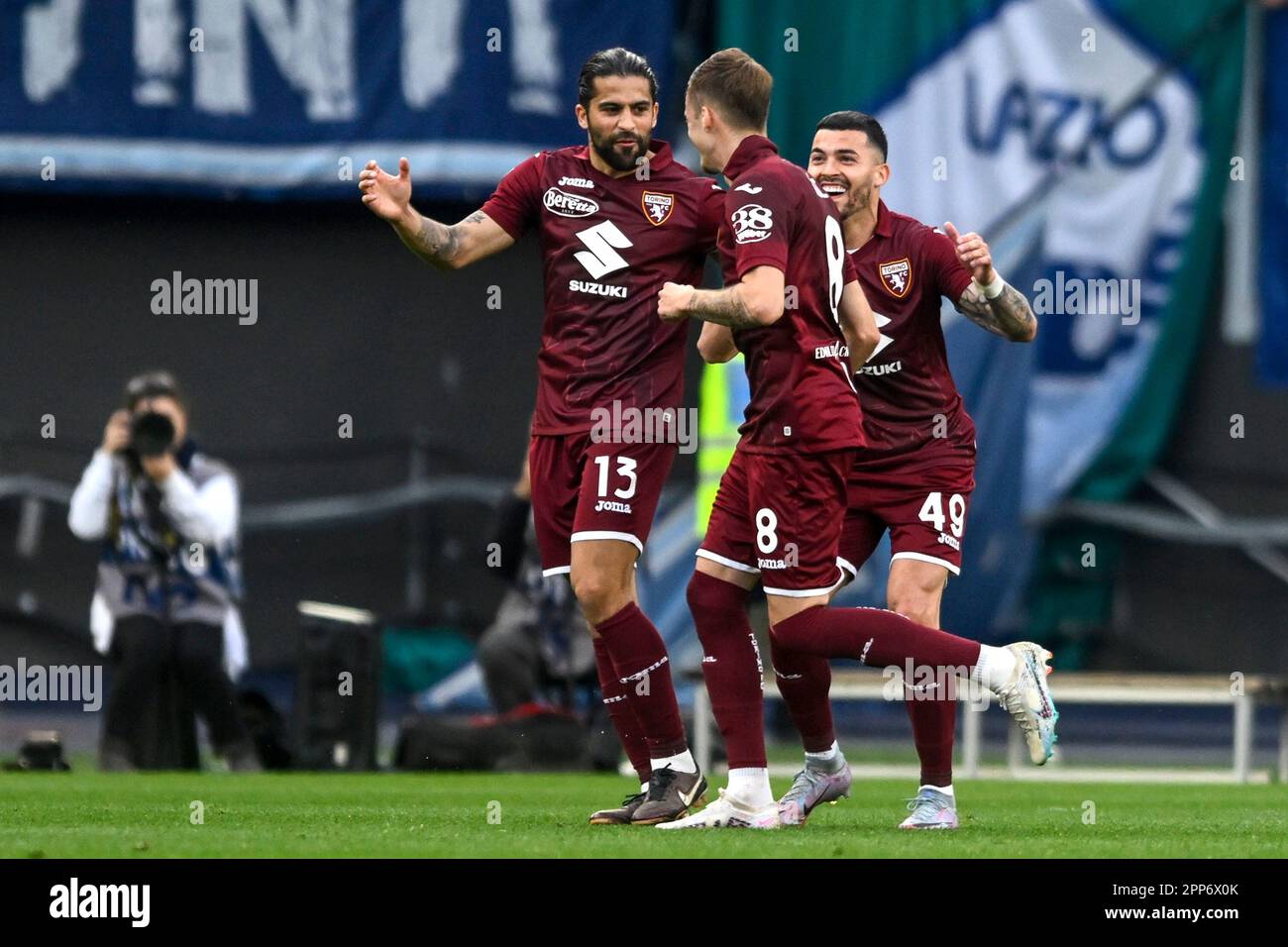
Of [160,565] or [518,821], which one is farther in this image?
[160,565]

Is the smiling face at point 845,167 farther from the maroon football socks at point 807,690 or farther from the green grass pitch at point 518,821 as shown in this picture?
the green grass pitch at point 518,821

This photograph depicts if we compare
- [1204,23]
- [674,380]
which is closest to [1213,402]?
[1204,23]

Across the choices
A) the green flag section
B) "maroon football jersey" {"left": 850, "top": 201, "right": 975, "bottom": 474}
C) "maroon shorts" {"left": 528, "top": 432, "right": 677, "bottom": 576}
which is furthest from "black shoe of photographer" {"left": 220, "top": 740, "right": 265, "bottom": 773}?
"maroon football jersey" {"left": 850, "top": 201, "right": 975, "bottom": 474}

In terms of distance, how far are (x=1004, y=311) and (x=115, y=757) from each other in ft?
17.0

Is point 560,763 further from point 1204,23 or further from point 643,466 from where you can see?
point 1204,23

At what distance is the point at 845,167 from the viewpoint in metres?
6.74

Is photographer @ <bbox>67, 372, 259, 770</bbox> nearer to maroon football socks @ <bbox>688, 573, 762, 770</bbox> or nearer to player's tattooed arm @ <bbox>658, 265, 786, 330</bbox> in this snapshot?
maroon football socks @ <bbox>688, 573, 762, 770</bbox>

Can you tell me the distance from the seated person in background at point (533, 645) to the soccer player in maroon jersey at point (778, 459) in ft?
15.1

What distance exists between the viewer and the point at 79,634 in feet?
44.1

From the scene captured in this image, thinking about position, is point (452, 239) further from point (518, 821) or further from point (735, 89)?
point (518, 821)

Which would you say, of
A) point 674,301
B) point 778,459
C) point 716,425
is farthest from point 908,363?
point 716,425

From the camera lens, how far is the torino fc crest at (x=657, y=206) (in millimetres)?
6609

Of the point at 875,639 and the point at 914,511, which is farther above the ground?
the point at 914,511

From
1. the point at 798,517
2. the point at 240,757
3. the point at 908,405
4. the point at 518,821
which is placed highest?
the point at 908,405
